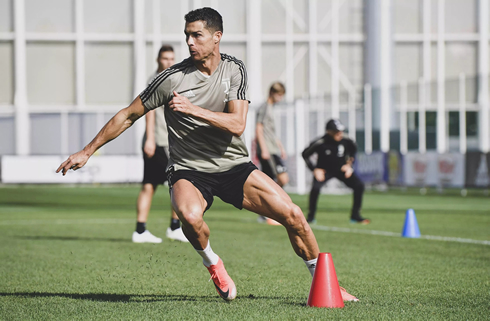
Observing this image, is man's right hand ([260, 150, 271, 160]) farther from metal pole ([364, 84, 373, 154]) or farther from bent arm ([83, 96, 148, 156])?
metal pole ([364, 84, 373, 154])

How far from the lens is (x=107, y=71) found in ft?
113

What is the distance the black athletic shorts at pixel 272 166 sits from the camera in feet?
40.0

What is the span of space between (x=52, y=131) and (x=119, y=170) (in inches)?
251

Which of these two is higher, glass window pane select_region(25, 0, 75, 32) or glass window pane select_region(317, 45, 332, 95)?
glass window pane select_region(25, 0, 75, 32)

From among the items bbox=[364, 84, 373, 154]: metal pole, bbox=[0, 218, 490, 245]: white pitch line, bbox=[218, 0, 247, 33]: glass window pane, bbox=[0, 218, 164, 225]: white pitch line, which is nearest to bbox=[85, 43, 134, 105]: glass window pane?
bbox=[218, 0, 247, 33]: glass window pane

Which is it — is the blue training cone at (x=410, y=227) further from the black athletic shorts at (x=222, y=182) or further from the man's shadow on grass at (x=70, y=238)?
the black athletic shorts at (x=222, y=182)

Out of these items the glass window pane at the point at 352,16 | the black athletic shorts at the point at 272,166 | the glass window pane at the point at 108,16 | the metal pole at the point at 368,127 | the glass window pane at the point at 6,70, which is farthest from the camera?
the glass window pane at the point at 352,16

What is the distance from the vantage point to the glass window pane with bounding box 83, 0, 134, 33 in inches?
1357

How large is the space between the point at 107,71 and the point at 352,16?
11.7 metres

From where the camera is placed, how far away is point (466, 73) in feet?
115

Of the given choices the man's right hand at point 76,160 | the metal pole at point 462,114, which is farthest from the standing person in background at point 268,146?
the metal pole at point 462,114

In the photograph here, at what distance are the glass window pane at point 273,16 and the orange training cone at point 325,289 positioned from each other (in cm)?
3095

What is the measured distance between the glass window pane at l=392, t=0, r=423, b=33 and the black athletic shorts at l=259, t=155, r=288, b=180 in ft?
77.0

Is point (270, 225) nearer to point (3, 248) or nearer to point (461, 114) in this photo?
point (3, 248)
